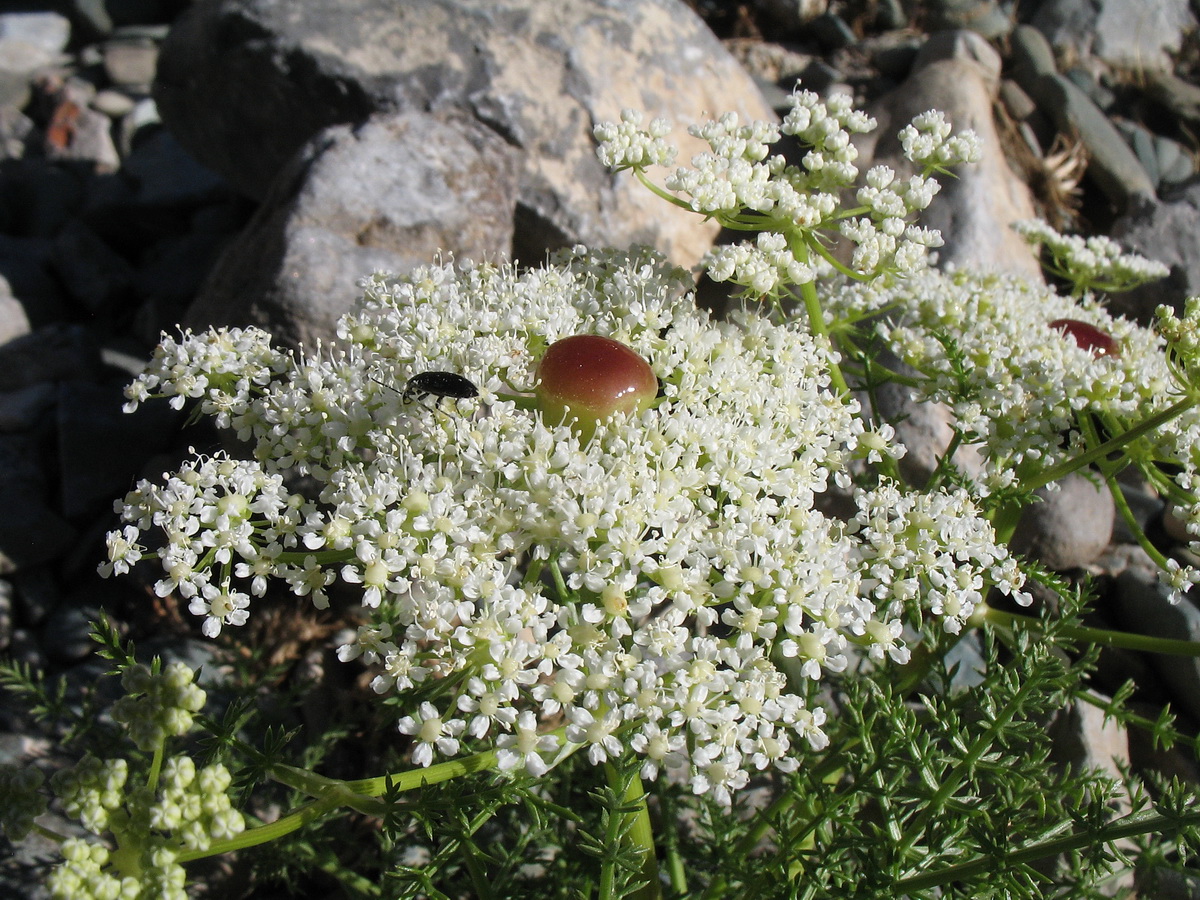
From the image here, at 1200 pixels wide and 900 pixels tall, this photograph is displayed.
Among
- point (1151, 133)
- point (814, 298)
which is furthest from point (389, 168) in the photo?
point (1151, 133)

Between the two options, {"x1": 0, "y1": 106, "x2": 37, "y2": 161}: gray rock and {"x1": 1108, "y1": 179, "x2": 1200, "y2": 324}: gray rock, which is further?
{"x1": 0, "y1": 106, "x2": 37, "y2": 161}: gray rock

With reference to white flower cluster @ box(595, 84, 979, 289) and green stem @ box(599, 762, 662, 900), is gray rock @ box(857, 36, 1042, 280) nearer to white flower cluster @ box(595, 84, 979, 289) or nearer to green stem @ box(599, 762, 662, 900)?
white flower cluster @ box(595, 84, 979, 289)

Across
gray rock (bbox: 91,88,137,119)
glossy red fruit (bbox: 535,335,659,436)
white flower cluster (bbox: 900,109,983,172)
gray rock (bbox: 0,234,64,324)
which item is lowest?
gray rock (bbox: 91,88,137,119)

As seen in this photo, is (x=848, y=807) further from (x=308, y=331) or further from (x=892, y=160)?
(x=892, y=160)

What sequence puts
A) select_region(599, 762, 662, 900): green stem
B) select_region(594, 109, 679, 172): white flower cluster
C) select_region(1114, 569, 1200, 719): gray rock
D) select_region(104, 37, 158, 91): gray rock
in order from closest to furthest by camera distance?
select_region(599, 762, 662, 900): green stem
select_region(594, 109, 679, 172): white flower cluster
select_region(1114, 569, 1200, 719): gray rock
select_region(104, 37, 158, 91): gray rock

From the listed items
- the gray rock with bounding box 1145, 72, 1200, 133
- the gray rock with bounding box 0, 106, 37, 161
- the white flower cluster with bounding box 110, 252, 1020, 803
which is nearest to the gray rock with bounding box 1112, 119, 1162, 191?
the gray rock with bounding box 1145, 72, 1200, 133

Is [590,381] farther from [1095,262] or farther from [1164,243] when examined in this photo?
[1164,243]

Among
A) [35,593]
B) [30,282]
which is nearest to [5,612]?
[35,593]
